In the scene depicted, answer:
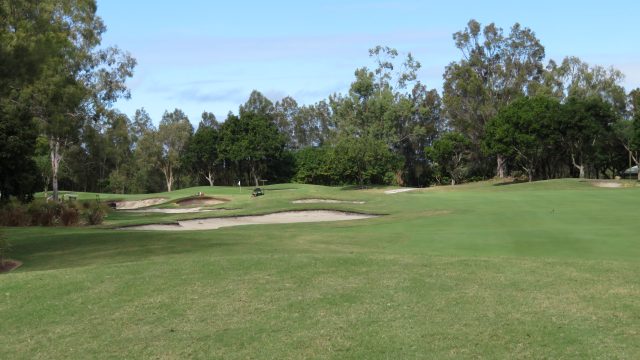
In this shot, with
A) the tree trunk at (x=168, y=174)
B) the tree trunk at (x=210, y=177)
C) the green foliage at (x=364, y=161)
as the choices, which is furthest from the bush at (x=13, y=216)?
the tree trunk at (x=210, y=177)

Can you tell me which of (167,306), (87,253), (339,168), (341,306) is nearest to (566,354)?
(341,306)

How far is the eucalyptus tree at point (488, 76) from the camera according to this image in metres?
79.0

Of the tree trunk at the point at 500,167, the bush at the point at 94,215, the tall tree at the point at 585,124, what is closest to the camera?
the bush at the point at 94,215

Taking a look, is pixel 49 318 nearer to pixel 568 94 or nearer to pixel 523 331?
pixel 523 331

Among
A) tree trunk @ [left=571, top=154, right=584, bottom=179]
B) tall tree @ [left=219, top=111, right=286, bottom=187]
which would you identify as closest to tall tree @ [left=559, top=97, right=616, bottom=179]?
tree trunk @ [left=571, top=154, right=584, bottom=179]

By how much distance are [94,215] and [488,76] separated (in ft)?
207

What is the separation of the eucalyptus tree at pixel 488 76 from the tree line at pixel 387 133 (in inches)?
5.8

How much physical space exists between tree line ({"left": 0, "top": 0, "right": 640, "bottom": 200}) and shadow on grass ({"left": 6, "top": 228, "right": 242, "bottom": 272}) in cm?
2585

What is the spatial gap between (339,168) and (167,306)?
71.7m

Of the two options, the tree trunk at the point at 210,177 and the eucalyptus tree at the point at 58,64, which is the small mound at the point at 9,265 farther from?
the tree trunk at the point at 210,177

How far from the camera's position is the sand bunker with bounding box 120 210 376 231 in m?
28.8

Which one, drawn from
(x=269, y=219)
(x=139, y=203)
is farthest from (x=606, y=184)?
(x=139, y=203)

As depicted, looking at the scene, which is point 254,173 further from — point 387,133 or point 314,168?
point 387,133

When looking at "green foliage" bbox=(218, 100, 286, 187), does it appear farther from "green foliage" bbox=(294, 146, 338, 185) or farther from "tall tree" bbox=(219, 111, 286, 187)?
"green foliage" bbox=(294, 146, 338, 185)
